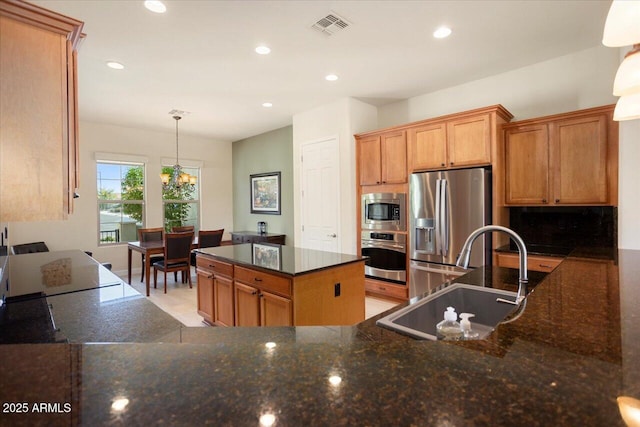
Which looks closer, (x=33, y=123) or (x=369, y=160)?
(x=33, y=123)

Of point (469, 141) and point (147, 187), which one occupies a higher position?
point (469, 141)

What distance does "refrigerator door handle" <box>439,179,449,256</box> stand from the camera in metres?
3.62

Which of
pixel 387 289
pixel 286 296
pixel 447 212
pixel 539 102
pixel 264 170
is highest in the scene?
pixel 539 102

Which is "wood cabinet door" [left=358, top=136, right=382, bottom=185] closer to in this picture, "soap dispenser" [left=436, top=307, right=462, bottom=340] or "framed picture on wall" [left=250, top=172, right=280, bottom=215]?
"framed picture on wall" [left=250, top=172, right=280, bottom=215]

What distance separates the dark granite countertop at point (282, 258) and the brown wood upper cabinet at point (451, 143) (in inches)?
68.9

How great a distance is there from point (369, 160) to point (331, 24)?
203cm

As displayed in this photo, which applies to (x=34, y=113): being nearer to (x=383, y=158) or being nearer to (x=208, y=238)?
(x=383, y=158)

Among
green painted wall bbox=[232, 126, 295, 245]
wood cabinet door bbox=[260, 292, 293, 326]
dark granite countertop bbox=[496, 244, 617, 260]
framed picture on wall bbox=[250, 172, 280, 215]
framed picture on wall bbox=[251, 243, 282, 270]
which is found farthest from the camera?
framed picture on wall bbox=[250, 172, 280, 215]

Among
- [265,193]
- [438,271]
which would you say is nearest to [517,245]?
[438,271]

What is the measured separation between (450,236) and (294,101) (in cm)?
288

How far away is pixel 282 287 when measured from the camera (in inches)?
93.5

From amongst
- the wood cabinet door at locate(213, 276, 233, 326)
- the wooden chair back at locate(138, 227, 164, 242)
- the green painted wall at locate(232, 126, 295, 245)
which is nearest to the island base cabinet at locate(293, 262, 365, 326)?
the wood cabinet door at locate(213, 276, 233, 326)

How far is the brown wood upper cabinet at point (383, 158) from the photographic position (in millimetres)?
4145

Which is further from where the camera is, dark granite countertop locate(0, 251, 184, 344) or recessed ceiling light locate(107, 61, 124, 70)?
recessed ceiling light locate(107, 61, 124, 70)
